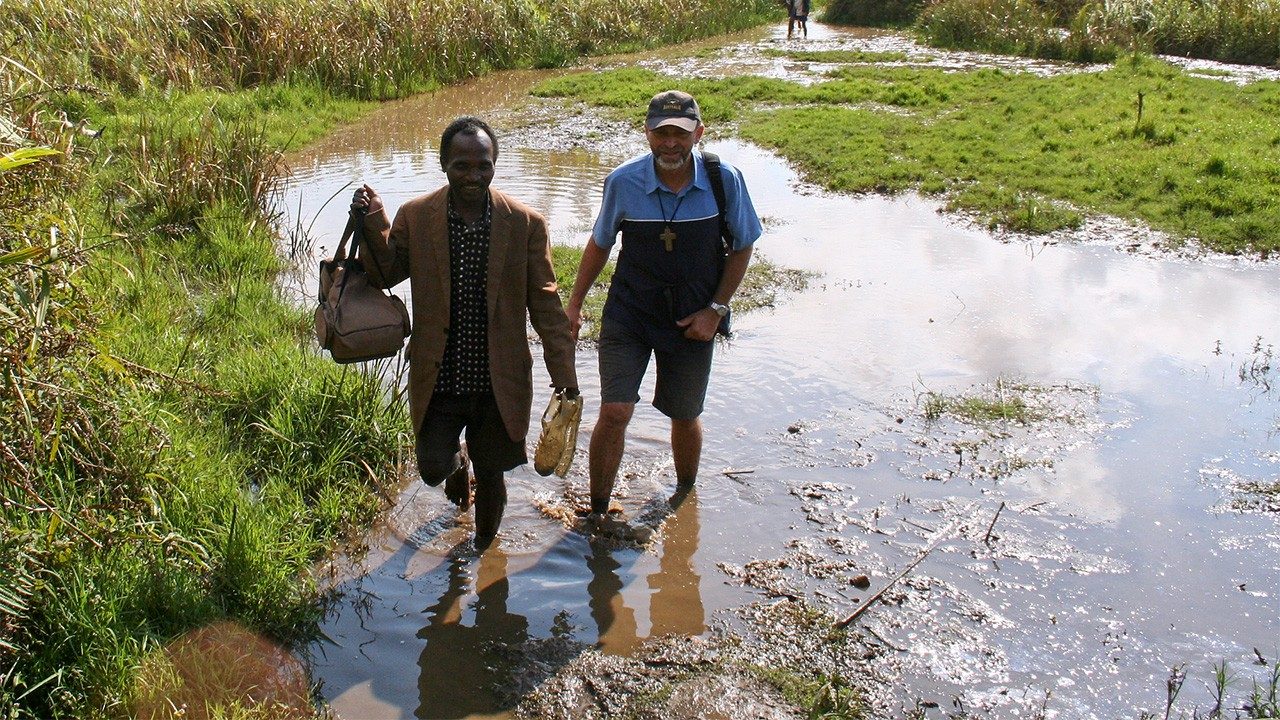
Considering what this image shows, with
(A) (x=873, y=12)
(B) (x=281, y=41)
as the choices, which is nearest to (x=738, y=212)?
(B) (x=281, y=41)

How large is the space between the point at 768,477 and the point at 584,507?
97cm

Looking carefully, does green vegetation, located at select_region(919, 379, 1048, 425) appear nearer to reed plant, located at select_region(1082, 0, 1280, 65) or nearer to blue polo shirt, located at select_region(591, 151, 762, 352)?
blue polo shirt, located at select_region(591, 151, 762, 352)

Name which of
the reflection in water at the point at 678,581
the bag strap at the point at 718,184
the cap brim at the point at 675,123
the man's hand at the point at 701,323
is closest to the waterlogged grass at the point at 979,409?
the reflection in water at the point at 678,581

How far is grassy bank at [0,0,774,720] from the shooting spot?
3.59 m

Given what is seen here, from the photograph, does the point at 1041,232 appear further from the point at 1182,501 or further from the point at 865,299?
the point at 1182,501

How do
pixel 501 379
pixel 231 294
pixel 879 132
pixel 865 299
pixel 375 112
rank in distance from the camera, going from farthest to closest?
pixel 375 112
pixel 879 132
pixel 865 299
pixel 231 294
pixel 501 379

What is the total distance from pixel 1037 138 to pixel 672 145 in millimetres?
9720

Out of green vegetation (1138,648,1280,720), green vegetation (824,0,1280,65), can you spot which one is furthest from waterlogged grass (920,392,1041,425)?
green vegetation (824,0,1280,65)

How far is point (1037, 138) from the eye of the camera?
1311cm

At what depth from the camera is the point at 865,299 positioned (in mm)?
8445

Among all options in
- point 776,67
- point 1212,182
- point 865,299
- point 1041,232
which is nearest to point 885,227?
point 1041,232

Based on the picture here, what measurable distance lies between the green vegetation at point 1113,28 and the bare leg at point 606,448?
19.3 metres

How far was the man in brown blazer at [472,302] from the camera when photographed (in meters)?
4.33

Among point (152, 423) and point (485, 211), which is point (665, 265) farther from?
point (152, 423)
